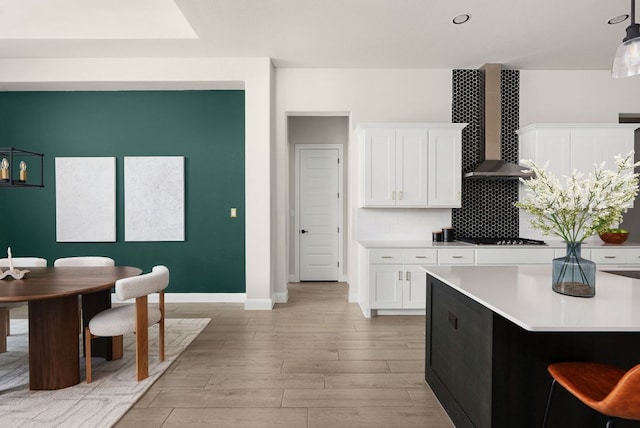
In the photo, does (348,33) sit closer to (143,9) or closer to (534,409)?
(143,9)

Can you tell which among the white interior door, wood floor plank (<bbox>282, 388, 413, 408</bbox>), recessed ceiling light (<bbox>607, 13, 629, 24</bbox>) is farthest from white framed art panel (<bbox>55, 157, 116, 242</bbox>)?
recessed ceiling light (<bbox>607, 13, 629, 24</bbox>)

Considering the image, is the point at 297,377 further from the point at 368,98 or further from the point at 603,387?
the point at 368,98

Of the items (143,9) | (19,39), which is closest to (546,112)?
(143,9)

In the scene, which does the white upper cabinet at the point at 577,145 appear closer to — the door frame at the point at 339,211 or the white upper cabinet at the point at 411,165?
the white upper cabinet at the point at 411,165

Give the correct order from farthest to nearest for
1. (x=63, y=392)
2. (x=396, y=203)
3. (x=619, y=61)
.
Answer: (x=396, y=203) < (x=63, y=392) < (x=619, y=61)

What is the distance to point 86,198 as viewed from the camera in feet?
16.1

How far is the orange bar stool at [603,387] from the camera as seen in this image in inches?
47.2

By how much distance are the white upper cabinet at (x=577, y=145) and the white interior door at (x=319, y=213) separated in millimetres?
3069

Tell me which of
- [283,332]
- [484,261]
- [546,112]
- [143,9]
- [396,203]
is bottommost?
[283,332]

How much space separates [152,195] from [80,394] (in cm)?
290

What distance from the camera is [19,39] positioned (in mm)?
4043

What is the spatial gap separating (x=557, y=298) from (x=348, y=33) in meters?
3.29

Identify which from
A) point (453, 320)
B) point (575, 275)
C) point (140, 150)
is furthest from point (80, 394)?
point (140, 150)

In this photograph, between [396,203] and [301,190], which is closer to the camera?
[396,203]
